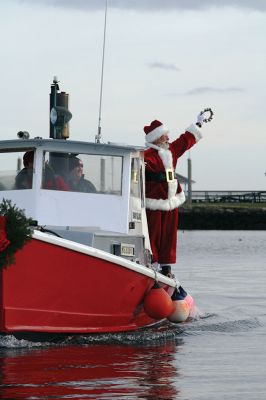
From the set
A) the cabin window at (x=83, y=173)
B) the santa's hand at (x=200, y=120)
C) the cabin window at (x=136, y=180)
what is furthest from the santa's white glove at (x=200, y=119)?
the cabin window at (x=83, y=173)

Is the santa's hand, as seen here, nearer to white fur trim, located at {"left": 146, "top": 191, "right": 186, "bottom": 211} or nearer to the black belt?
the black belt

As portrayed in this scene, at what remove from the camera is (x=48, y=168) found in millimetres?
15086

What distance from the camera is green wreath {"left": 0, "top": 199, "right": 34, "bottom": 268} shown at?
41.9 feet

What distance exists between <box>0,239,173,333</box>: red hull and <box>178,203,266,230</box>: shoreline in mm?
58830

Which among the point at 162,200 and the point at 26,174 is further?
the point at 162,200

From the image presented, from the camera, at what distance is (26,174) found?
15.1 m

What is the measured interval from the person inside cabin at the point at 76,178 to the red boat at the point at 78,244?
0.02 m

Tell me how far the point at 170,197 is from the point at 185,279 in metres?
12.3

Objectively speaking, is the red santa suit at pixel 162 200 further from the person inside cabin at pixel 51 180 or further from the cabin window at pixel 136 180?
the person inside cabin at pixel 51 180

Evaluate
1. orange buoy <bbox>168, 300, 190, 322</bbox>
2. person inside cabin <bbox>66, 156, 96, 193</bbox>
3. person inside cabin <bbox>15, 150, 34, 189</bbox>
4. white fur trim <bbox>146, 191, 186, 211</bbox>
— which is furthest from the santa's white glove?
person inside cabin <bbox>15, 150, 34, 189</bbox>

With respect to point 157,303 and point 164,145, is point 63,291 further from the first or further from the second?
point 164,145

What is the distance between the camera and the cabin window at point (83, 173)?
49.5 feet

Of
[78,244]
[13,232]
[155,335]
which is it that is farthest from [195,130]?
[13,232]

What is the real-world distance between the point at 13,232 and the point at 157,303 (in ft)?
8.56
